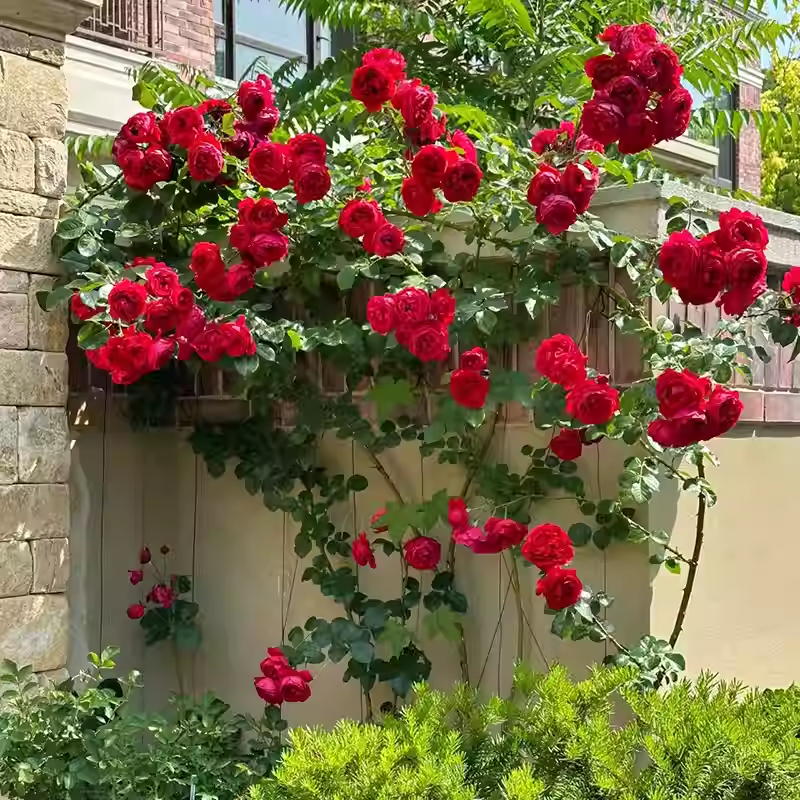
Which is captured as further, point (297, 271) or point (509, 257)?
point (297, 271)

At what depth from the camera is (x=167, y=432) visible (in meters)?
4.35

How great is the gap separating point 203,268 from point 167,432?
3.83 feet

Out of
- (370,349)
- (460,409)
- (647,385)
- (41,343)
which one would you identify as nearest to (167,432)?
(41,343)

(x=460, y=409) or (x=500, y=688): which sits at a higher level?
(x=460, y=409)

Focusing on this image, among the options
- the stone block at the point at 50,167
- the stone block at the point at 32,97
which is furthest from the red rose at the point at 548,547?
the stone block at the point at 32,97

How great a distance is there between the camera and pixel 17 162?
344 centimetres

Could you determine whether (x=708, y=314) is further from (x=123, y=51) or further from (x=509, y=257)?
(x=123, y=51)

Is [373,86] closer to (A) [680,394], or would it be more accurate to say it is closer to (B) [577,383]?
(B) [577,383]

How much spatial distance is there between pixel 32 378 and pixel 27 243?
1.45 feet

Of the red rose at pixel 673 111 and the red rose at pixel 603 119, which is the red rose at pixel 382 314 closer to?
the red rose at pixel 603 119

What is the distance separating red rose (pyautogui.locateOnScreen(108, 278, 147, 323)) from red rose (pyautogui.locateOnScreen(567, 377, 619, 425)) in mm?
1363

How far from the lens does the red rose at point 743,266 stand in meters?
2.83

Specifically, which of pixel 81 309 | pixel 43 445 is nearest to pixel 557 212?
pixel 81 309

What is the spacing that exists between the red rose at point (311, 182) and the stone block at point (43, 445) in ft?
3.64
